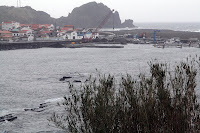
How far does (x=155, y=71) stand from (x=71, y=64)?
32379 mm

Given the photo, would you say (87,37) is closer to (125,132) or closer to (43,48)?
(43,48)

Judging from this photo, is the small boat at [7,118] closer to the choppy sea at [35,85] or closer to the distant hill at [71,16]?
the choppy sea at [35,85]

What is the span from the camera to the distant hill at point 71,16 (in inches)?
4991

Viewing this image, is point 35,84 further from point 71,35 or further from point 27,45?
point 71,35

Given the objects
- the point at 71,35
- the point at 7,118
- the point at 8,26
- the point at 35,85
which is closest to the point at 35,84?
the point at 35,85

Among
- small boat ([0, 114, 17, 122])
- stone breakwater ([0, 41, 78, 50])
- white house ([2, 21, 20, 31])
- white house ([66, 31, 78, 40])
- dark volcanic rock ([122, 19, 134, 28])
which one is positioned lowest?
small boat ([0, 114, 17, 122])

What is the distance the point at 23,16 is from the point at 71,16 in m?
33.4

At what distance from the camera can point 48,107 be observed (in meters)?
19.3

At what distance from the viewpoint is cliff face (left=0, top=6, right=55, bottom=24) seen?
404ft

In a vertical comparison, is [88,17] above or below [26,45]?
above

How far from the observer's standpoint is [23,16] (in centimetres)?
13088

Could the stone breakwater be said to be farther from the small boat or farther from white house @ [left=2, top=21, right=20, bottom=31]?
the small boat

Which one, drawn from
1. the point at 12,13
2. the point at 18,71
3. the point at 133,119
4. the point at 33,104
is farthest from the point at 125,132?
the point at 12,13

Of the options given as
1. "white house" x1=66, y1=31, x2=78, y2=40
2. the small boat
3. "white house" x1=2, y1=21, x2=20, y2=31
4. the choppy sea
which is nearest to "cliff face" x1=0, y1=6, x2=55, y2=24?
"white house" x1=2, y1=21, x2=20, y2=31
